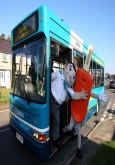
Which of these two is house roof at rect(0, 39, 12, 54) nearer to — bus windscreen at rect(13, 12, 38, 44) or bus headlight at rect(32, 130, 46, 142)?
bus windscreen at rect(13, 12, 38, 44)

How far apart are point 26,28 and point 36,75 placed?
3.90 feet

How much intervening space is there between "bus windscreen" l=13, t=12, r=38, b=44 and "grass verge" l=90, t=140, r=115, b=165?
327 centimetres

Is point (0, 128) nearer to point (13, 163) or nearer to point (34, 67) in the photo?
point (13, 163)

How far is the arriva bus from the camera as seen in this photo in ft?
9.99

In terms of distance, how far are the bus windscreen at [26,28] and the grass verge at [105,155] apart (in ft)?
10.7

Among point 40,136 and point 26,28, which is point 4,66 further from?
point 40,136

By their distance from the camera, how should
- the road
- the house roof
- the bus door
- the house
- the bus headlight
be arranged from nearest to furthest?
the bus headlight < the bus door < the road < the house < the house roof

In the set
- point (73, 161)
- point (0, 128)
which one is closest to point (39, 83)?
point (73, 161)

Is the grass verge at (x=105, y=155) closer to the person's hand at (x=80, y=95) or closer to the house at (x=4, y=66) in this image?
the person's hand at (x=80, y=95)

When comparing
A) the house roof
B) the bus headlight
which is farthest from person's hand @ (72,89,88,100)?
the house roof

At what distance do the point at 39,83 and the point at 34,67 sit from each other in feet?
1.39

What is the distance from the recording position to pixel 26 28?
3.50m

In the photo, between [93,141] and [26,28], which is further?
[93,141]

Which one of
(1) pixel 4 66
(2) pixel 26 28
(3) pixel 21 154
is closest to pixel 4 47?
(1) pixel 4 66
